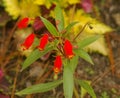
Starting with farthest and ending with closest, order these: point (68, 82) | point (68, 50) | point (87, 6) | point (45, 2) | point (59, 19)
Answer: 1. point (87, 6)
2. point (45, 2)
3. point (59, 19)
4. point (68, 82)
5. point (68, 50)

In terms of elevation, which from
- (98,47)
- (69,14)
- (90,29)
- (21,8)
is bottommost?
(98,47)

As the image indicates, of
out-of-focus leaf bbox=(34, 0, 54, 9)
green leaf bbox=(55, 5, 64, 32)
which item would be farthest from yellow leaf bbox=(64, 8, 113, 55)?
green leaf bbox=(55, 5, 64, 32)

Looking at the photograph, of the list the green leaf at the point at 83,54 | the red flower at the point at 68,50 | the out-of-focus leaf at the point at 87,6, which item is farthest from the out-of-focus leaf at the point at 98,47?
the red flower at the point at 68,50

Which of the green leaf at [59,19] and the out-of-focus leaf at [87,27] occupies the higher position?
the green leaf at [59,19]

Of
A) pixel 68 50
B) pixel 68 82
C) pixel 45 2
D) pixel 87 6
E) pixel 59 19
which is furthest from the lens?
pixel 87 6

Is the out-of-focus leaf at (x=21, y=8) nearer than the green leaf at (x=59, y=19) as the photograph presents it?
No

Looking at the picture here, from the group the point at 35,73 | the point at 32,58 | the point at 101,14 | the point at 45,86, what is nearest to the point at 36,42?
the point at 32,58

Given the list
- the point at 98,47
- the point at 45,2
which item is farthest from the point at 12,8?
the point at 98,47

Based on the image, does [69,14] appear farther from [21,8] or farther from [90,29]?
[21,8]

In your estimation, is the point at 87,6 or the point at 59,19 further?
the point at 87,6

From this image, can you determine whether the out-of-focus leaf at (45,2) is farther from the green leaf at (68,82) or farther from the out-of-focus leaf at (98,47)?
the green leaf at (68,82)

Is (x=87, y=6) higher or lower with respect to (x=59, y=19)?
lower

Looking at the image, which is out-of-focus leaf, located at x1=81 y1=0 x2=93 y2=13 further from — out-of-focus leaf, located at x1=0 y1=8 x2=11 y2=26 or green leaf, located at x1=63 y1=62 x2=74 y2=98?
green leaf, located at x1=63 y1=62 x2=74 y2=98

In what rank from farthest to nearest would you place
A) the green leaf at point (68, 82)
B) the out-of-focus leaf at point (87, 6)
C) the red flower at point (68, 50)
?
the out-of-focus leaf at point (87, 6) → the green leaf at point (68, 82) → the red flower at point (68, 50)
